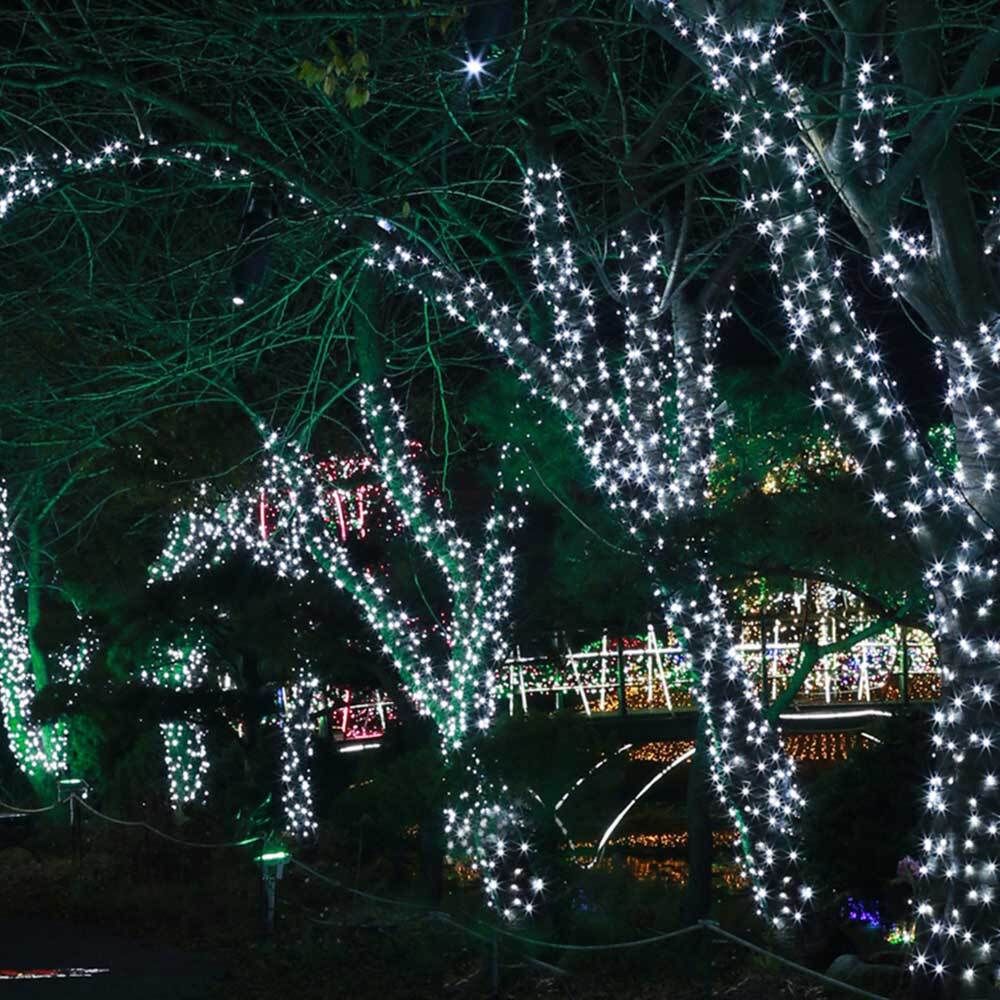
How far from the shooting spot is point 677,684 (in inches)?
763

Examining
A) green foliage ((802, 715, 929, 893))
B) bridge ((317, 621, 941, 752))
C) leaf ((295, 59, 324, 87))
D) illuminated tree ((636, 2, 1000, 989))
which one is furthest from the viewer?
bridge ((317, 621, 941, 752))

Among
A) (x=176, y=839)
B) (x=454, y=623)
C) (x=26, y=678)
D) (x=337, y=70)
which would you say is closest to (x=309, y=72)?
(x=337, y=70)

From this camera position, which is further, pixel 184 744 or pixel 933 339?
pixel 184 744

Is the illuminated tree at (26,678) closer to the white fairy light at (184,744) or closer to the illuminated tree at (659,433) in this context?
Result: the white fairy light at (184,744)

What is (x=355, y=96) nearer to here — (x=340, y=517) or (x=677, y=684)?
(x=340, y=517)

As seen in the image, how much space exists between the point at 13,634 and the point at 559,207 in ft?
40.3

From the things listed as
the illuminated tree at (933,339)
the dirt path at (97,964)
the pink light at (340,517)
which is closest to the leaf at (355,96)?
the illuminated tree at (933,339)

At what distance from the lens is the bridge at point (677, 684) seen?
19.0 metres

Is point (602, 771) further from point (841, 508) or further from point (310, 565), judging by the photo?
point (310, 565)

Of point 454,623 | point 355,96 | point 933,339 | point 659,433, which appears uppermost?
point 355,96

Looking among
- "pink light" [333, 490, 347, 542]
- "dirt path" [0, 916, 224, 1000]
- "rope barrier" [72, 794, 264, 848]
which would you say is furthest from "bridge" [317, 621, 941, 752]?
"dirt path" [0, 916, 224, 1000]

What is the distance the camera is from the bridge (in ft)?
62.3

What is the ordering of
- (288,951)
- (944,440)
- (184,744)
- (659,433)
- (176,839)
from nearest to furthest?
(659,433), (288,951), (176,839), (944,440), (184,744)

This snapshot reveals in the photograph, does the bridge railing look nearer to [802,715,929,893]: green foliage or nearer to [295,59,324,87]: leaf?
[802,715,929,893]: green foliage
